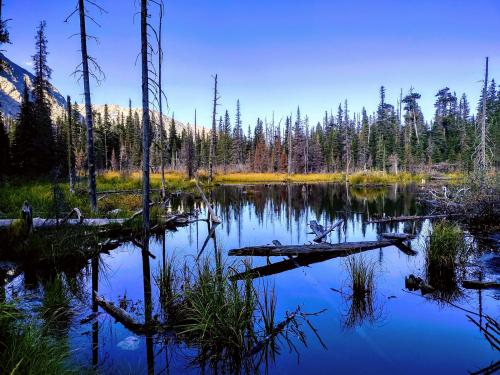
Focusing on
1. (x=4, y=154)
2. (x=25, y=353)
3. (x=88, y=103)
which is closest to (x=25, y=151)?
(x=4, y=154)

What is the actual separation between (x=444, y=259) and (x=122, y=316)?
7.85 meters

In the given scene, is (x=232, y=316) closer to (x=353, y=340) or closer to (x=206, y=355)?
(x=206, y=355)

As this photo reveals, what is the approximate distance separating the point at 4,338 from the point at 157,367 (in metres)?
2.06

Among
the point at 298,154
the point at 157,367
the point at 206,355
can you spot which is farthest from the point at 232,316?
the point at 298,154

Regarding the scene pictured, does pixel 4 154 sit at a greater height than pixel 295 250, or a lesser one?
greater

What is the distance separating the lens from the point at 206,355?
16.7 feet

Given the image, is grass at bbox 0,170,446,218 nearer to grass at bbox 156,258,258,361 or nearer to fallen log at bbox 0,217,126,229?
fallen log at bbox 0,217,126,229

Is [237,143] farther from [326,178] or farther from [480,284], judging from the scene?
[480,284]

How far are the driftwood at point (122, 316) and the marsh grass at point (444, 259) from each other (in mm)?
6687

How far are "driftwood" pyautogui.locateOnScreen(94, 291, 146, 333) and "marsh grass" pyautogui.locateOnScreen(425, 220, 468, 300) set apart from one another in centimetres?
669

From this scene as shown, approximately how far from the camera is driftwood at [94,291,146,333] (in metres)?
5.95

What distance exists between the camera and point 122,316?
20.5ft

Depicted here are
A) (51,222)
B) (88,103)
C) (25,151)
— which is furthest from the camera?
(25,151)

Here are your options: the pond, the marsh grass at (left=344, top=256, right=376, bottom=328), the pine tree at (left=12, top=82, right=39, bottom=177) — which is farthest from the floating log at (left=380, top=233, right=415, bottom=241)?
the pine tree at (left=12, top=82, right=39, bottom=177)
